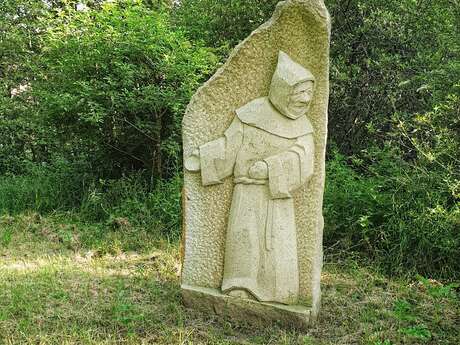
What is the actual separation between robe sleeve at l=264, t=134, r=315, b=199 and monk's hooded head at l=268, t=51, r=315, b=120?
189 millimetres

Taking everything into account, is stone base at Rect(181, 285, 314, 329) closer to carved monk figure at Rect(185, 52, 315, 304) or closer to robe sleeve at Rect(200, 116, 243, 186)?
carved monk figure at Rect(185, 52, 315, 304)

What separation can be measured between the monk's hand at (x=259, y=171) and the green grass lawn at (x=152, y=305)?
94cm

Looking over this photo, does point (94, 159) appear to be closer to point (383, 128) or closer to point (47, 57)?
point (47, 57)

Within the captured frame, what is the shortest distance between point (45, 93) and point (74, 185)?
4.08 feet

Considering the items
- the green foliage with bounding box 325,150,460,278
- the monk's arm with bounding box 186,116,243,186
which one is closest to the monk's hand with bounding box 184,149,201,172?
the monk's arm with bounding box 186,116,243,186

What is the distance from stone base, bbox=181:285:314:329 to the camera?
308 cm

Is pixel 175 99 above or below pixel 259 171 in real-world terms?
above

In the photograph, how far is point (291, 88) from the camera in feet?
9.85

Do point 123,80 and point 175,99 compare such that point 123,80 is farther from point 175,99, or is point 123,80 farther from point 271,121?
point 271,121

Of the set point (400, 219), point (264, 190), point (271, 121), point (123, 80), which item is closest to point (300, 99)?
point (271, 121)

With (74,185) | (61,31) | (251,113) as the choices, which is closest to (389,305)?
(251,113)

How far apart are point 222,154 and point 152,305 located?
1142 mm

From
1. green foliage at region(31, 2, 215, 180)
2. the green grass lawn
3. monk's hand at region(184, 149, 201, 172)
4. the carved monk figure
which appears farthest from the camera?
green foliage at region(31, 2, 215, 180)

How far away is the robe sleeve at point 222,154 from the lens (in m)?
3.20
